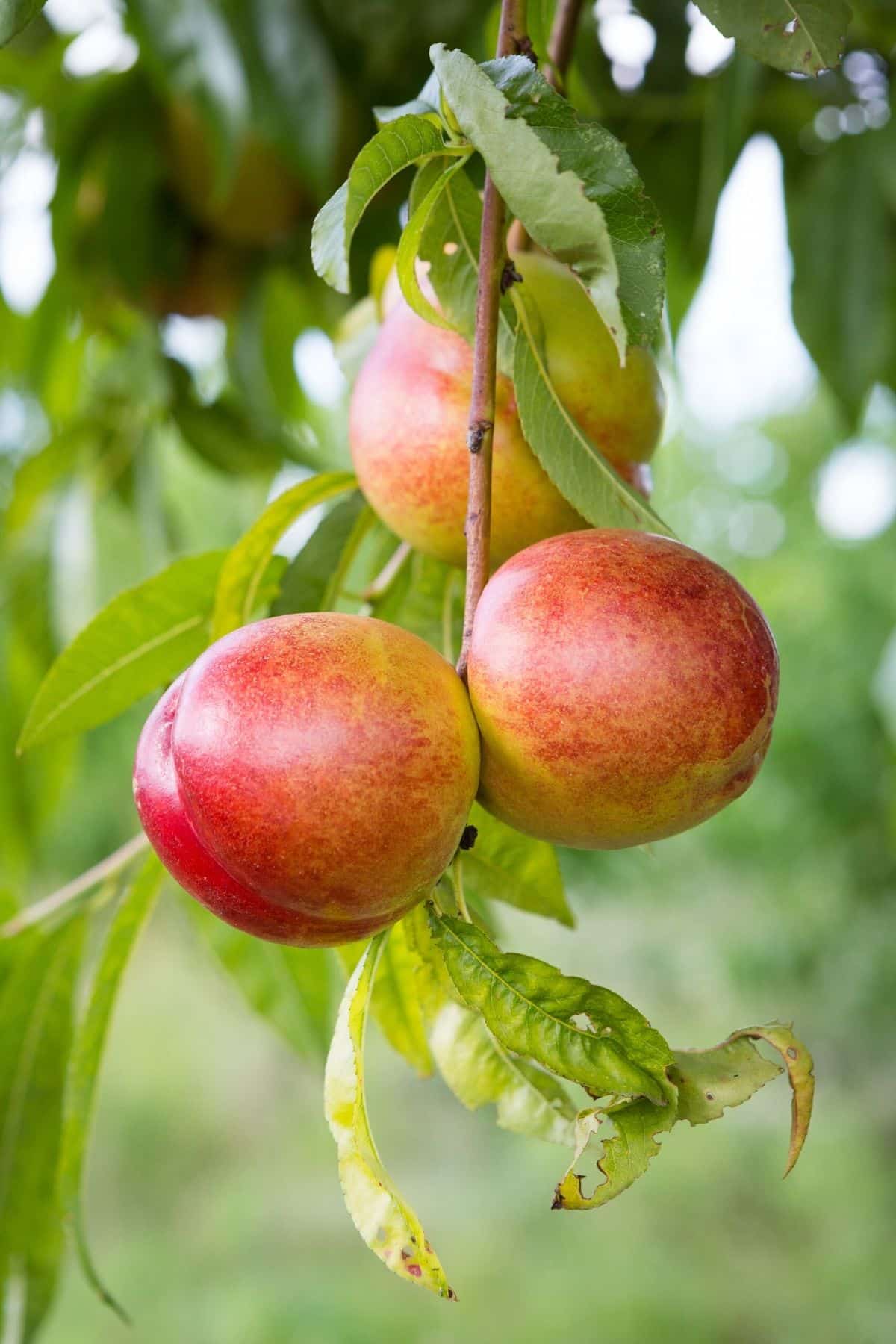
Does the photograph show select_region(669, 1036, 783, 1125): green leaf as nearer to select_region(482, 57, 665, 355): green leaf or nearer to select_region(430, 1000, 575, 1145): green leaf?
select_region(430, 1000, 575, 1145): green leaf

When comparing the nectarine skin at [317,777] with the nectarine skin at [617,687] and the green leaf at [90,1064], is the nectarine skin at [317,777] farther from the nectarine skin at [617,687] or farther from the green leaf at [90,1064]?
the green leaf at [90,1064]

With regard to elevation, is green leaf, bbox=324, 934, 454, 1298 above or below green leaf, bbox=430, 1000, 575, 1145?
above

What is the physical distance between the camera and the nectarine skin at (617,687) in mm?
519

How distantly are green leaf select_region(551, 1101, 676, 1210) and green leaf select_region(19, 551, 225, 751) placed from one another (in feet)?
1.43

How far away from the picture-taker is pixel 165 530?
4.97ft

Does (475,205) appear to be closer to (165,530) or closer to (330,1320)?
(165,530)

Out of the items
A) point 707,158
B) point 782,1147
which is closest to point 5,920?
point 707,158

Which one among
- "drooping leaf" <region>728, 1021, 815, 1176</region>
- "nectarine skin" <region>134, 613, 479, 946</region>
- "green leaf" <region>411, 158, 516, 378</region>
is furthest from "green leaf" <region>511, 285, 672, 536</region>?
"drooping leaf" <region>728, 1021, 815, 1176</region>

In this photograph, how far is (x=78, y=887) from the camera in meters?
1.00

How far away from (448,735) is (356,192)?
0.24 m

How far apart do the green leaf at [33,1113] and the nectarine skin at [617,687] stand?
632mm

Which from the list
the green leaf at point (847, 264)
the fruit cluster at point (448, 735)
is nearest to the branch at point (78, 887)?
the fruit cluster at point (448, 735)

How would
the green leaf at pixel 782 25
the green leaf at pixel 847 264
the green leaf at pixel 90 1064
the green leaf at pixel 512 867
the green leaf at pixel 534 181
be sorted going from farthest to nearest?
the green leaf at pixel 847 264, the green leaf at pixel 90 1064, the green leaf at pixel 512 867, the green leaf at pixel 782 25, the green leaf at pixel 534 181

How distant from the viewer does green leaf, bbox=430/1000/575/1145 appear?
Result: 25.0 inches
